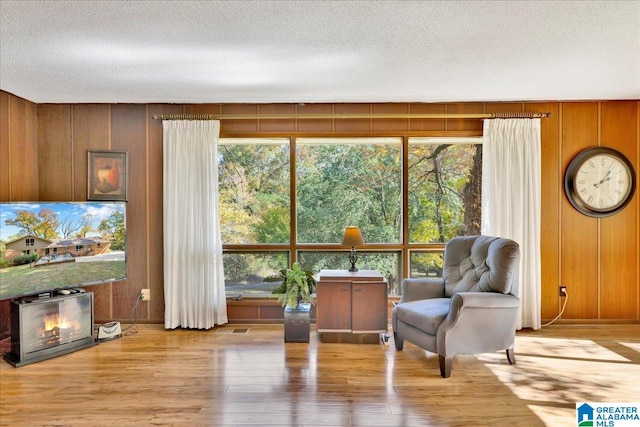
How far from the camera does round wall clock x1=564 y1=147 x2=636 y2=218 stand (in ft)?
13.8

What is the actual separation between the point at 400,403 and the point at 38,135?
447cm

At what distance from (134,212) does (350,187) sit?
2.39 meters

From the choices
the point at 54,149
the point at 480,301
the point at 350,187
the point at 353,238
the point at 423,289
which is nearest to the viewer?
the point at 480,301

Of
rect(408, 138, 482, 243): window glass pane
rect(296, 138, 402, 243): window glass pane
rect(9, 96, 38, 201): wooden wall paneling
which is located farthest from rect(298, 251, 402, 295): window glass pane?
rect(9, 96, 38, 201): wooden wall paneling

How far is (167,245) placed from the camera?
419 centimetres

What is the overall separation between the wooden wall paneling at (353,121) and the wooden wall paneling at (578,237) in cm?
211

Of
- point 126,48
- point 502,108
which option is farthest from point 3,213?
point 502,108

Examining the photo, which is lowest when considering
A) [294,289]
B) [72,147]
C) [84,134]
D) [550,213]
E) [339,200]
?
[294,289]

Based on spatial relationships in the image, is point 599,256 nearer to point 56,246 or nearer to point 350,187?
point 350,187

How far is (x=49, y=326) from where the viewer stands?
3.42 m

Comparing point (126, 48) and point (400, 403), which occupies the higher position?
point (126, 48)

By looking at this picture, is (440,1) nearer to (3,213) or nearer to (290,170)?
(290,170)

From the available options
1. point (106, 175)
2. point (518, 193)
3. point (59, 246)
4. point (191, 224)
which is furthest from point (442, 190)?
point (59, 246)

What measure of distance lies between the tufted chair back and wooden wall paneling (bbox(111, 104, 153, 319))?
126 inches
